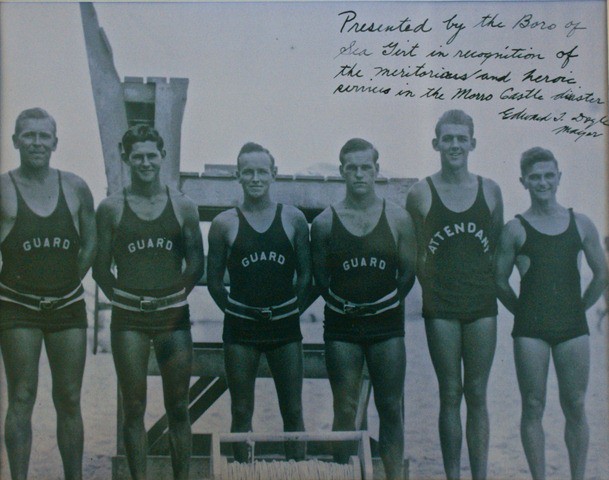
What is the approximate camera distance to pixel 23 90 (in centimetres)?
396

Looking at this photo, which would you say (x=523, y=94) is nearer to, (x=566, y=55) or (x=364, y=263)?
(x=566, y=55)

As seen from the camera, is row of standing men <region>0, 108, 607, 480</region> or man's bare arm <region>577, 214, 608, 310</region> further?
man's bare arm <region>577, 214, 608, 310</region>

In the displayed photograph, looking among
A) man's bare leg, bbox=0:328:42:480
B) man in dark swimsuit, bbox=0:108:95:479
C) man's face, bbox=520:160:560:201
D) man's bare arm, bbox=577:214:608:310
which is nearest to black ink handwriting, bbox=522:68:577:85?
man's face, bbox=520:160:560:201

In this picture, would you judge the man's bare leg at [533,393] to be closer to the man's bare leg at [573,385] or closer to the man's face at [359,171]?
the man's bare leg at [573,385]

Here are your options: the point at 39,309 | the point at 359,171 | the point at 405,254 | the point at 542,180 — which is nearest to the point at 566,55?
the point at 542,180

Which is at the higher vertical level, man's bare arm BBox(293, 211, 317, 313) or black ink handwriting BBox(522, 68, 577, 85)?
black ink handwriting BBox(522, 68, 577, 85)

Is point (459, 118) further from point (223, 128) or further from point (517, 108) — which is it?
point (223, 128)

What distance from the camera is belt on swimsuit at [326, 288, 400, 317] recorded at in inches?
148

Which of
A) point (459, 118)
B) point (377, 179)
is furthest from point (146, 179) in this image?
point (459, 118)

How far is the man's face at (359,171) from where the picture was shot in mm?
3871

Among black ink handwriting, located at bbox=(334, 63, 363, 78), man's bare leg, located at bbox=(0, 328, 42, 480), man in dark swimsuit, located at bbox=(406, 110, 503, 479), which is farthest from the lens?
black ink handwriting, located at bbox=(334, 63, 363, 78)

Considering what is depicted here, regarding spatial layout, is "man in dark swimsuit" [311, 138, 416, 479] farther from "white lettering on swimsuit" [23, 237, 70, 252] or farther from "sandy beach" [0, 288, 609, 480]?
"white lettering on swimsuit" [23, 237, 70, 252]

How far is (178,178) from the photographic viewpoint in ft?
12.8

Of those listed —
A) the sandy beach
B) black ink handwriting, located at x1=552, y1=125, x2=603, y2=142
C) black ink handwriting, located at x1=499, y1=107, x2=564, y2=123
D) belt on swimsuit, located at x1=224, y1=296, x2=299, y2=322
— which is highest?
black ink handwriting, located at x1=499, y1=107, x2=564, y2=123
